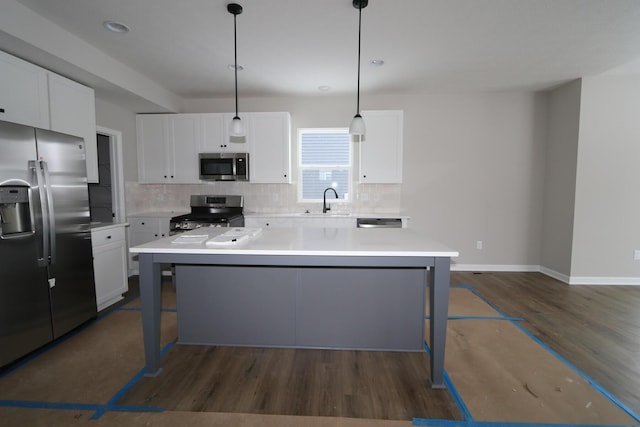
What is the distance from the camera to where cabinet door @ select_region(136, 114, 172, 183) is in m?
4.26

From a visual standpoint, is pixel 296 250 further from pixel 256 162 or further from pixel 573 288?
pixel 573 288

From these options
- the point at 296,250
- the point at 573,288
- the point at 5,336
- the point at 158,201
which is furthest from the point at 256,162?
the point at 573,288

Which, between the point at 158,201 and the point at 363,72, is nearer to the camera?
the point at 363,72

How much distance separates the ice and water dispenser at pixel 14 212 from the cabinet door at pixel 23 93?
0.71 meters

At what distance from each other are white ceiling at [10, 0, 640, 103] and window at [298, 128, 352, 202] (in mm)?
863

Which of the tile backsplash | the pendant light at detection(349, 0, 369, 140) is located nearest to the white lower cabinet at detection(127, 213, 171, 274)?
the tile backsplash

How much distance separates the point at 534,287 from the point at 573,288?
48cm

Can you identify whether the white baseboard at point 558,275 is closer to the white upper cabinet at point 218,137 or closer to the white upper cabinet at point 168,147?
the white upper cabinet at point 218,137

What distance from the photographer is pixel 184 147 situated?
14.1ft

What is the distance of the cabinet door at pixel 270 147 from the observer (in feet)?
13.9

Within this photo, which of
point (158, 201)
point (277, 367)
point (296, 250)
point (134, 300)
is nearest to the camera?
point (296, 250)

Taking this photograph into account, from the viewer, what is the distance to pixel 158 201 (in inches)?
184

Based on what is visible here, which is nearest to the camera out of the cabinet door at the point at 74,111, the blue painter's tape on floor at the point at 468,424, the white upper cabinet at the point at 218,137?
the blue painter's tape on floor at the point at 468,424

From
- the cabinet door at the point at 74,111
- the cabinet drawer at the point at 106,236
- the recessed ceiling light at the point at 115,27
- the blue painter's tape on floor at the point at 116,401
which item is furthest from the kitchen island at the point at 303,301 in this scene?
the recessed ceiling light at the point at 115,27
